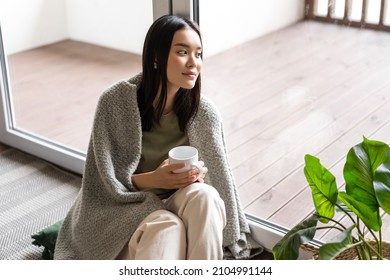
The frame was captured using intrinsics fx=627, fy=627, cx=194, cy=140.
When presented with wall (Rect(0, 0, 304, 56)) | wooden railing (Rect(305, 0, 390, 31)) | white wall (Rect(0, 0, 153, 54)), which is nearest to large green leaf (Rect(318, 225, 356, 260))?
wooden railing (Rect(305, 0, 390, 31))

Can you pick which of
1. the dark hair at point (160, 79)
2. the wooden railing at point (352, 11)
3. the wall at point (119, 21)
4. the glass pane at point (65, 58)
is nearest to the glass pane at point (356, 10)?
the wooden railing at point (352, 11)

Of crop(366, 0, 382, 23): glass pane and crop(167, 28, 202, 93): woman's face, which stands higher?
crop(366, 0, 382, 23): glass pane

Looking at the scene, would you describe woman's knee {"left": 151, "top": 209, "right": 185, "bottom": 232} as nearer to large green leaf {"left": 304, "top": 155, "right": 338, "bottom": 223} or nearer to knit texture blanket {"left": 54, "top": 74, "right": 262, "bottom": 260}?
knit texture blanket {"left": 54, "top": 74, "right": 262, "bottom": 260}

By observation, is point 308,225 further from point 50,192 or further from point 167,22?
point 50,192

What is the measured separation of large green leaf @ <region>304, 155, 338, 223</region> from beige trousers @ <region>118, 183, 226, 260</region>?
0.27m

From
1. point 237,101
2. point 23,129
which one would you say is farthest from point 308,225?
point 23,129

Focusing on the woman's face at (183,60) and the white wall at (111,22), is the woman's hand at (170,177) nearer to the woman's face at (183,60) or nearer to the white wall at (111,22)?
the woman's face at (183,60)

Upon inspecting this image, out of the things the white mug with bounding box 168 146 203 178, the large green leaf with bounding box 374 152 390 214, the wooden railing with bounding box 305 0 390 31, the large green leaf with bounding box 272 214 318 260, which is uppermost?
the wooden railing with bounding box 305 0 390 31

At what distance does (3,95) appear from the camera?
9.27 feet

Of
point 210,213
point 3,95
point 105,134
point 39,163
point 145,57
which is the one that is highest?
point 145,57

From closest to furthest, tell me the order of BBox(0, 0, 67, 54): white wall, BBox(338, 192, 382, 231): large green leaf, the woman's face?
BBox(338, 192, 382, 231): large green leaf, the woman's face, BBox(0, 0, 67, 54): white wall

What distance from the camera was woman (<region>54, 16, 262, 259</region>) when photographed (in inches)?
62.6

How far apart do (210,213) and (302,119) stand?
757 millimetres

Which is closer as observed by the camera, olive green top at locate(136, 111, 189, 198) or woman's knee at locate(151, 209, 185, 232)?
woman's knee at locate(151, 209, 185, 232)
